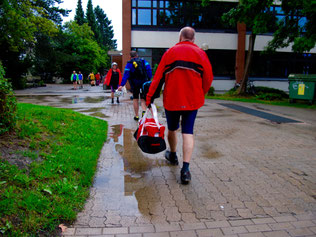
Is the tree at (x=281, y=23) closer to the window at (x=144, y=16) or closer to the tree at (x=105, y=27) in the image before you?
the window at (x=144, y=16)

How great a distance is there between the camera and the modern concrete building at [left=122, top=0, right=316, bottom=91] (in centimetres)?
2281

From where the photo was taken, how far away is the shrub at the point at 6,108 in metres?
4.01

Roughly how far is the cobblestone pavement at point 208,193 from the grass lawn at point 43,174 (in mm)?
185

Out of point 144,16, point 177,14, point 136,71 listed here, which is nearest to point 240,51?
point 177,14

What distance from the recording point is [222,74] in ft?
83.1

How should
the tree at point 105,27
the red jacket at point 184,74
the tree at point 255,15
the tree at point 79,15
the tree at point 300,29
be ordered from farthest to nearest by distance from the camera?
the tree at point 105,27 < the tree at point 79,15 < the tree at point 255,15 < the tree at point 300,29 < the red jacket at point 184,74

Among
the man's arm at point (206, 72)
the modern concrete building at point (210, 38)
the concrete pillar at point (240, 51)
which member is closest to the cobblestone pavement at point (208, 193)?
the man's arm at point (206, 72)

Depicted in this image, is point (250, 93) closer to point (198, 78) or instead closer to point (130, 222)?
point (198, 78)

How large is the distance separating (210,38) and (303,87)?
11823mm

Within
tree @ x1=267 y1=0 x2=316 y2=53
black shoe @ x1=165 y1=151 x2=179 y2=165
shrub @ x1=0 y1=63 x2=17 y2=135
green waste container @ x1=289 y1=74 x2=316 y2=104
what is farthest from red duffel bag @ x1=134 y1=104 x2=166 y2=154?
green waste container @ x1=289 y1=74 x2=316 y2=104

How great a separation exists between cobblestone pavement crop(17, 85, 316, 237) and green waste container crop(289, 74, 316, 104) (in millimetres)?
9038

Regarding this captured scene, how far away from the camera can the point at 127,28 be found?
22422mm

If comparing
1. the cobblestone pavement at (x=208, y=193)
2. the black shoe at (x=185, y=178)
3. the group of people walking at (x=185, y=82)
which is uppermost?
the group of people walking at (x=185, y=82)

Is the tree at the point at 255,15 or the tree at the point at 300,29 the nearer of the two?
the tree at the point at 300,29
